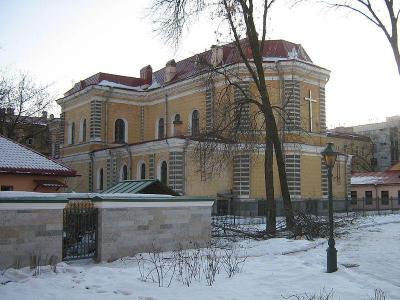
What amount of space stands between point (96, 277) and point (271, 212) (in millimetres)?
10585

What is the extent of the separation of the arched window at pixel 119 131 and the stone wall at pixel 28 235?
1212 inches

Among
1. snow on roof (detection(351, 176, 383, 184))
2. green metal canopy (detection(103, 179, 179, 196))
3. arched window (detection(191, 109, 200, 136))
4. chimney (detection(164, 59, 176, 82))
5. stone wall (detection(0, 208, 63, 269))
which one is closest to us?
stone wall (detection(0, 208, 63, 269))

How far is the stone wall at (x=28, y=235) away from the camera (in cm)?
1146

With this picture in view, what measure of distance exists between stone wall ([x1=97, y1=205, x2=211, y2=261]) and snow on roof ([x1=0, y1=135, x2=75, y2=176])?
9472 millimetres

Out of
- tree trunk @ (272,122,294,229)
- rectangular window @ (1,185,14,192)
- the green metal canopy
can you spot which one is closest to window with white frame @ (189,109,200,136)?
rectangular window @ (1,185,14,192)

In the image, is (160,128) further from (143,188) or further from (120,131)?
(143,188)

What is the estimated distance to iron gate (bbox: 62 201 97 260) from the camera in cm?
1293

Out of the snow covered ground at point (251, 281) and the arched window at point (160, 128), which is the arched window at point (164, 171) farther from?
the snow covered ground at point (251, 281)

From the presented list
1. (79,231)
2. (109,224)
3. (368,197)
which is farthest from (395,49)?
(368,197)

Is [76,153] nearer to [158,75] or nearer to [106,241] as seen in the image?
[158,75]

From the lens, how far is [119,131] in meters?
43.3

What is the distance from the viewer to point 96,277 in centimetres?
980

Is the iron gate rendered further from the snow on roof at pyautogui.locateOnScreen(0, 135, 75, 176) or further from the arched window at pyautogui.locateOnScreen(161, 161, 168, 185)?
the arched window at pyautogui.locateOnScreen(161, 161, 168, 185)

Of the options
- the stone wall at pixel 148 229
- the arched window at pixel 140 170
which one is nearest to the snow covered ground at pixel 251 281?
the stone wall at pixel 148 229
